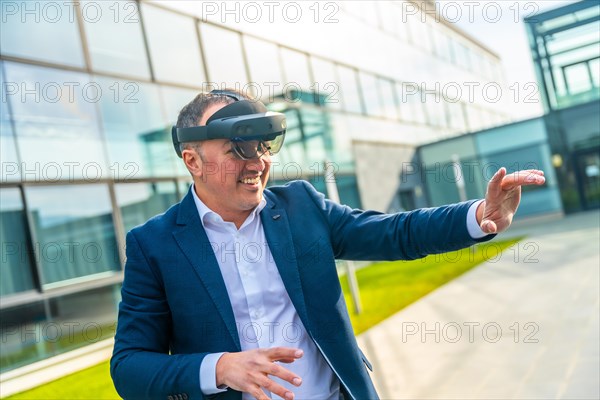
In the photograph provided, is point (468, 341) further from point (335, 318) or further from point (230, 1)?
point (230, 1)

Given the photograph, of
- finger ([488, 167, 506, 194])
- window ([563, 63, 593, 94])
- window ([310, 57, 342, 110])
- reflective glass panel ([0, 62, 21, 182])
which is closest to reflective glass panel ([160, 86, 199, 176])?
reflective glass panel ([0, 62, 21, 182])

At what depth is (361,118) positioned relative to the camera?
61.7 feet

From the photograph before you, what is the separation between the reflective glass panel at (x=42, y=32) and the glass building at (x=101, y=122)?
0.02m

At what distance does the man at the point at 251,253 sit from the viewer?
1911 millimetres

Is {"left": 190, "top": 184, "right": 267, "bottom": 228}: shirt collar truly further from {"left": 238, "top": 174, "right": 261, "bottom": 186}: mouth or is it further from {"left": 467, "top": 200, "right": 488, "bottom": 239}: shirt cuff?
{"left": 467, "top": 200, "right": 488, "bottom": 239}: shirt cuff

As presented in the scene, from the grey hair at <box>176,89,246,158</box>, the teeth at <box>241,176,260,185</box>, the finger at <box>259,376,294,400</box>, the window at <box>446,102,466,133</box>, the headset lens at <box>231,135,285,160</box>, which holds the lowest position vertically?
the finger at <box>259,376,294,400</box>

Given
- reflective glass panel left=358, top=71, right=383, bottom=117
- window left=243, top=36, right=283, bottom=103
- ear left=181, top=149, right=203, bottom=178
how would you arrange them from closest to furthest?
ear left=181, top=149, right=203, bottom=178, window left=243, top=36, right=283, bottom=103, reflective glass panel left=358, top=71, right=383, bottom=117

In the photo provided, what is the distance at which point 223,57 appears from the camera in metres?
13.1

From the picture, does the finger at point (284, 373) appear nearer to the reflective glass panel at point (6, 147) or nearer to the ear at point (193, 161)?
the ear at point (193, 161)

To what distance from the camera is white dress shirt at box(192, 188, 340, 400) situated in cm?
197

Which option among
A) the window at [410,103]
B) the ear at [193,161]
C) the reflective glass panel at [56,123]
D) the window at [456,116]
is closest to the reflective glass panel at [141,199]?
the reflective glass panel at [56,123]

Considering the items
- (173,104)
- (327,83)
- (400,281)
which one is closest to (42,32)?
(173,104)

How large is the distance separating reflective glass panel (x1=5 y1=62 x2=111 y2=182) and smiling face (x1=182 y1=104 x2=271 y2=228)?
7.34 meters

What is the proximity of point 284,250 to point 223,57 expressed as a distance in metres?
11.7
